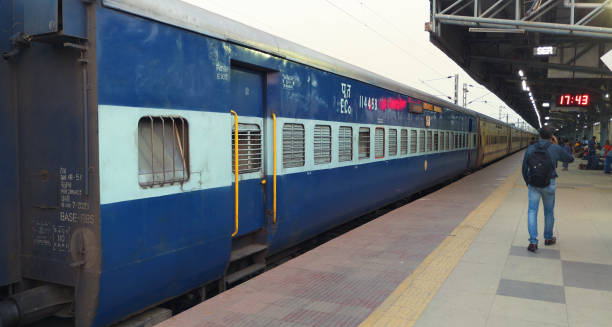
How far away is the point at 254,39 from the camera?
527 centimetres

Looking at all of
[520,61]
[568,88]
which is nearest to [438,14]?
[520,61]

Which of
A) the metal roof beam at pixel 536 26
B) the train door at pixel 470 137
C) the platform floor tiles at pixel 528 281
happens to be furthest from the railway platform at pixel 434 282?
the train door at pixel 470 137

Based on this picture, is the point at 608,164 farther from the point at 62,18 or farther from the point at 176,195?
the point at 62,18

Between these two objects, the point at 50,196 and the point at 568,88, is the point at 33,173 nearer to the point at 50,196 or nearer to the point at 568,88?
the point at 50,196

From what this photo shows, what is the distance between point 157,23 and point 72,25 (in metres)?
0.75

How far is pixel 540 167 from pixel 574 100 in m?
18.1

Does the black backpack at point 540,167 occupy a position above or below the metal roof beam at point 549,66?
below

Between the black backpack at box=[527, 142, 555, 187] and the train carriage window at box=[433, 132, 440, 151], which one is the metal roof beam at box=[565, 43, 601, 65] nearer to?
the train carriage window at box=[433, 132, 440, 151]

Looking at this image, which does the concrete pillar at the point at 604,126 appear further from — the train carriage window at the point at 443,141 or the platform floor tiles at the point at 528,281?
the platform floor tiles at the point at 528,281

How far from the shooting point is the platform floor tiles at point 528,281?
13.8ft

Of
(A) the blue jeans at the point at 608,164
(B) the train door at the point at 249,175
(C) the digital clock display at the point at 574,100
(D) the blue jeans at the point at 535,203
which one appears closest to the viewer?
(B) the train door at the point at 249,175

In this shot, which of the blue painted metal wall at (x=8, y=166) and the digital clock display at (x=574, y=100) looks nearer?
the blue painted metal wall at (x=8, y=166)

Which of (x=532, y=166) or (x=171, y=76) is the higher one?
(x=171, y=76)

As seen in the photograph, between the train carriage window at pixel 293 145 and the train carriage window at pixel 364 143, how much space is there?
7.49 ft
